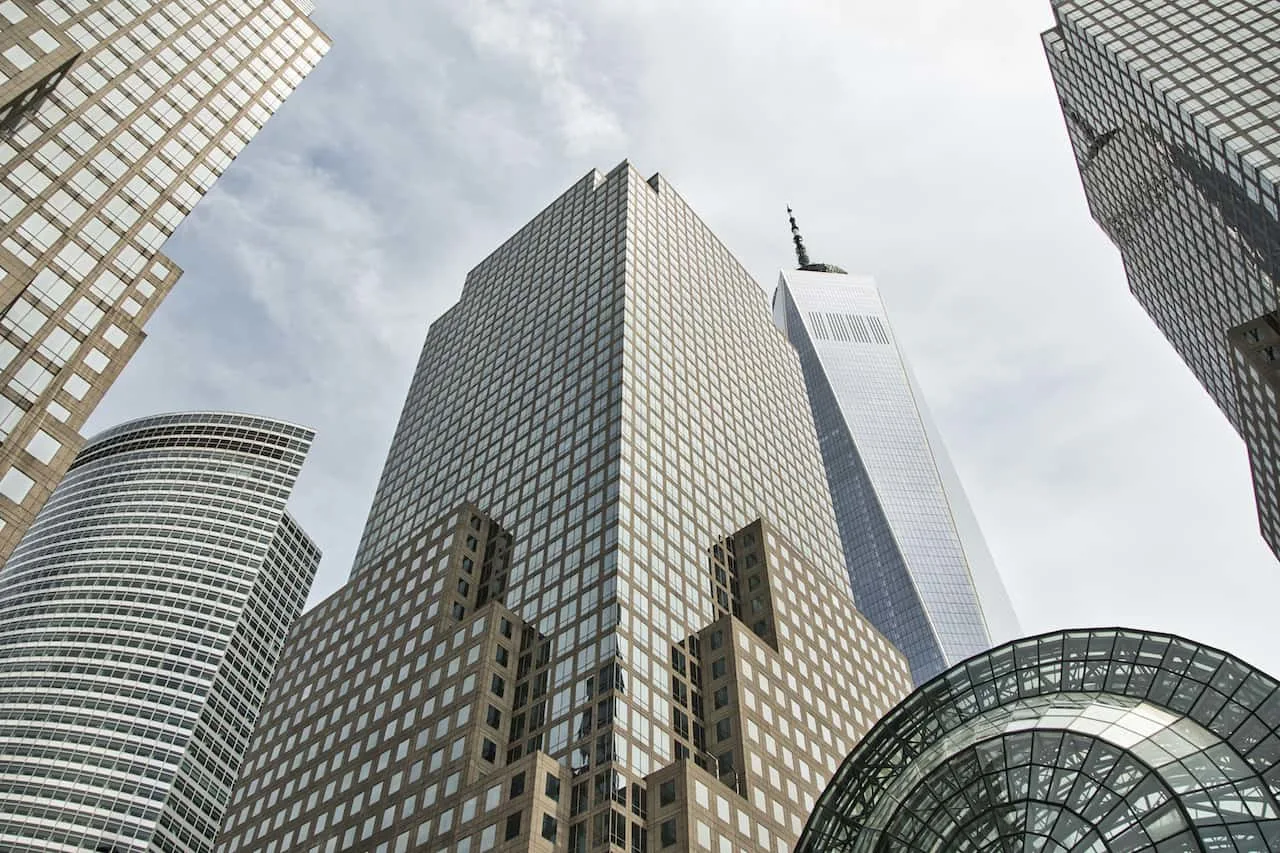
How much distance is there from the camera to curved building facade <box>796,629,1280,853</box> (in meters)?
39.0

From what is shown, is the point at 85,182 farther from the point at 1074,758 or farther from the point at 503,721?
the point at 1074,758

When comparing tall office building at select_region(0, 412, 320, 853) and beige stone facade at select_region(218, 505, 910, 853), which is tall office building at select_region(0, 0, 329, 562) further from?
tall office building at select_region(0, 412, 320, 853)

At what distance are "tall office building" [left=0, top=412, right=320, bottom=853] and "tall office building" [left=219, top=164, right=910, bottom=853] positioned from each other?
190 ft

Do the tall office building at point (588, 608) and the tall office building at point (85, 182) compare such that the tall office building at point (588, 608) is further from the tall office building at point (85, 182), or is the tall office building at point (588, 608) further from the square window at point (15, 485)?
the tall office building at point (85, 182)

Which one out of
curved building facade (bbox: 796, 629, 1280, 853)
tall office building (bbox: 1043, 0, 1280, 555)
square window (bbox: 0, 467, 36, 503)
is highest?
tall office building (bbox: 1043, 0, 1280, 555)

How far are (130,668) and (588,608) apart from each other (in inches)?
4466

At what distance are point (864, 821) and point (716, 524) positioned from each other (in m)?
64.5

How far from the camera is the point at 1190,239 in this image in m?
110

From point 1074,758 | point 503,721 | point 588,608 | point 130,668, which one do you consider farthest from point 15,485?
point 130,668

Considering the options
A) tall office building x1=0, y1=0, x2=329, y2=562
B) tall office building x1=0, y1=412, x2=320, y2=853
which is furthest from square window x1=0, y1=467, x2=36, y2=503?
tall office building x1=0, y1=412, x2=320, y2=853

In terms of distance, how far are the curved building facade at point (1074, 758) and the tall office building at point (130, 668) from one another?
441ft

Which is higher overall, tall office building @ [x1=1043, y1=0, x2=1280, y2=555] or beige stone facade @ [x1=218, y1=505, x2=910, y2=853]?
tall office building @ [x1=1043, y1=0, x2=1280, y2=555]

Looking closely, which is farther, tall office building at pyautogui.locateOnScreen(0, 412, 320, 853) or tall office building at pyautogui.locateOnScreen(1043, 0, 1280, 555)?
tall office building at pyautogui.locateOnScreen(0, 412, 320, 853)

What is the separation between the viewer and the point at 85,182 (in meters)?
65.2
